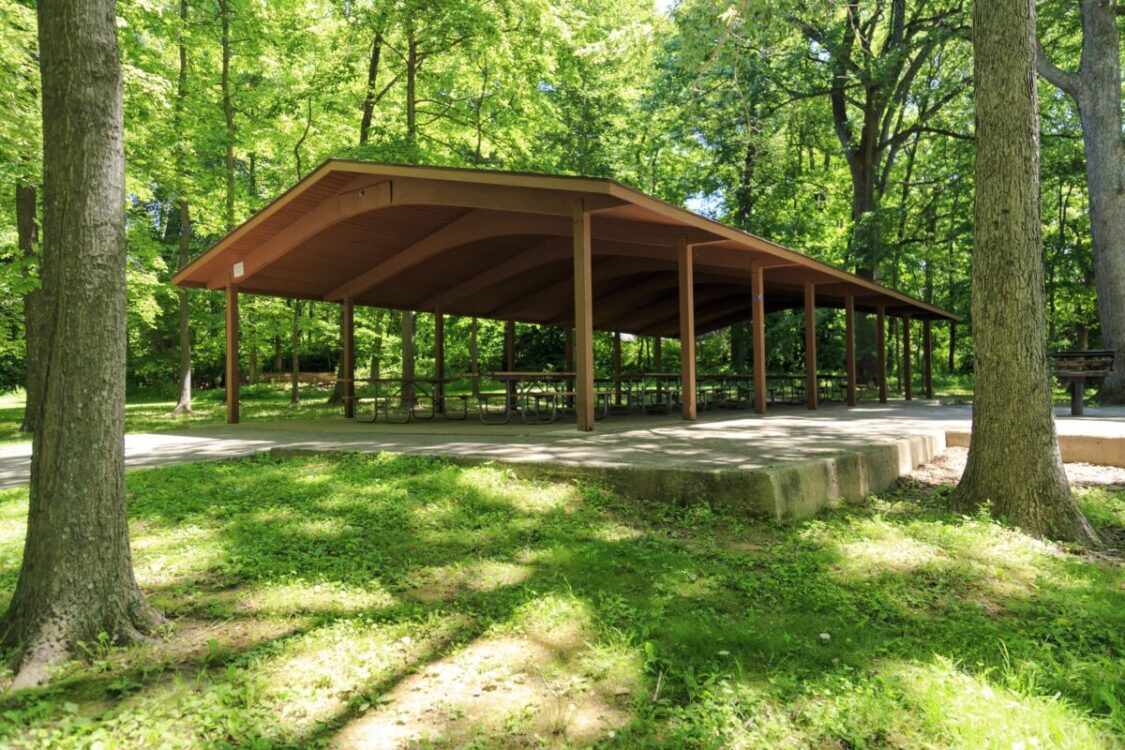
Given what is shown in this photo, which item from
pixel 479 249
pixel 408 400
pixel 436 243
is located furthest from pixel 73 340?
pixel 479 249

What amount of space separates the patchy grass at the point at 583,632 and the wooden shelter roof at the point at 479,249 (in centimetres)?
387

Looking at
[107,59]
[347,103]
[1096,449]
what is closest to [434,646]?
[107,59]

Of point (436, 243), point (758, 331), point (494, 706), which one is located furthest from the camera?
point (758, 331)

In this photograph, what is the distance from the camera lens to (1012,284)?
4859mm

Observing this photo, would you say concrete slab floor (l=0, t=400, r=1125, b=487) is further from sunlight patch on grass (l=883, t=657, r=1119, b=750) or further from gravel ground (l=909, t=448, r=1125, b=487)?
sunlight patch on grass (l=883, t=657, r=1119, b=750)

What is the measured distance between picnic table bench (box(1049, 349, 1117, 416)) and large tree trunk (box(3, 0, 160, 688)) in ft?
32.8

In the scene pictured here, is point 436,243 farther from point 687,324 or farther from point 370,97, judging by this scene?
point 370,97

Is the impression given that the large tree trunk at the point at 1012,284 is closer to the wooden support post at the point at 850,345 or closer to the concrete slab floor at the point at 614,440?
the concrete slab floor at the point at 614,440

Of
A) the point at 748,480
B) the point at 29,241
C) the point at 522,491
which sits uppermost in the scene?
the point at 29,241

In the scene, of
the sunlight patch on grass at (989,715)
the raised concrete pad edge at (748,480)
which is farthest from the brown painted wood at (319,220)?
the sunlight patch on grass at (989,715)

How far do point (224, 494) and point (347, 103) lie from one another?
14.8 m

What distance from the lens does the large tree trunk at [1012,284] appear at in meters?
4.80

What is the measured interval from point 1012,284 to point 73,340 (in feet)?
18.7

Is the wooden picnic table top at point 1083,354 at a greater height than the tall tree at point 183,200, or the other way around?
the tall tree at point 183,200
